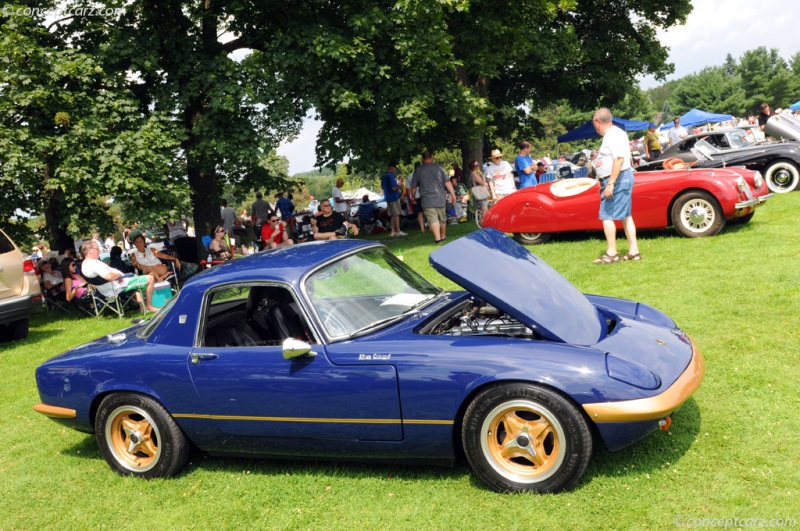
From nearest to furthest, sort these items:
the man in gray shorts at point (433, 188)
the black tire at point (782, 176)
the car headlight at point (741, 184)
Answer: the car headlight at point (741, 184)
the black tire at point (782, 176)
the man in gray shorts at point (433, 188)

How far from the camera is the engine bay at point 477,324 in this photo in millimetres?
4201

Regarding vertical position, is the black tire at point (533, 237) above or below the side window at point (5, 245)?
below

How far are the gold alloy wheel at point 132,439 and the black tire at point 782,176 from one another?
1299cm

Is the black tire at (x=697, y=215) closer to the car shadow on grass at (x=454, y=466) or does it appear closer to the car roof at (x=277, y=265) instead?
the car shadow on grass at (x=454, y=466)

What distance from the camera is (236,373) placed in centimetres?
434

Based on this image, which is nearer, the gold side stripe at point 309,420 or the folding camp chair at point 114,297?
the gold side stripe at point 309,420

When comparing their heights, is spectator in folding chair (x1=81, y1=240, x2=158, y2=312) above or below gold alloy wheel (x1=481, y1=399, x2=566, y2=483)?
above

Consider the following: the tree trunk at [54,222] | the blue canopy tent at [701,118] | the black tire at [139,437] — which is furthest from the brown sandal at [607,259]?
the blue canopy tent at [701,118]

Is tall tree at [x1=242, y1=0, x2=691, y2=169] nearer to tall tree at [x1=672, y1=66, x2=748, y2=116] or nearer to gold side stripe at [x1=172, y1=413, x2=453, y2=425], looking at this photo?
gold side stripe at [x1=172, y1=413, x2=453, y2=425]

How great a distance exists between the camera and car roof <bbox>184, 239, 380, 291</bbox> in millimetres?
4539

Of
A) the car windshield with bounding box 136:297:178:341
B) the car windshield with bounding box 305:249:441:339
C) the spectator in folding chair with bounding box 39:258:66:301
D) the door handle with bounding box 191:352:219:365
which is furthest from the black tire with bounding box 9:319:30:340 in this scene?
the car windshield with bounding box 305:249:441:339

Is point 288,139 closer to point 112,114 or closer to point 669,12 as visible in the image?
point 112,114

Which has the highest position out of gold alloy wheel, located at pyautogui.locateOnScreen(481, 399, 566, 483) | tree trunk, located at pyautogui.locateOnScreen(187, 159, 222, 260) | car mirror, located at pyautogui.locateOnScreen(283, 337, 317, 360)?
tree trunk, located at pyautogui.locateOnScreen(187, 159, 222, 260)

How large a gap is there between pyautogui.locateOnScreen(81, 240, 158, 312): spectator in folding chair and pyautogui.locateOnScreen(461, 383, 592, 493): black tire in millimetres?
9113
